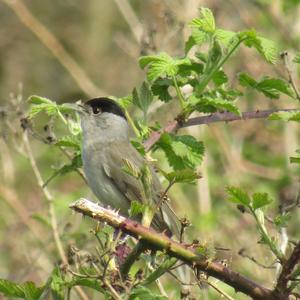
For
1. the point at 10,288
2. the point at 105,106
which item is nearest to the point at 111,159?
the point at 105,106

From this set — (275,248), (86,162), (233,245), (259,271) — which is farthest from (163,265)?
(233,245)

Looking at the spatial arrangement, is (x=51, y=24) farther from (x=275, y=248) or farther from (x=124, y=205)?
(x=275, y=248)

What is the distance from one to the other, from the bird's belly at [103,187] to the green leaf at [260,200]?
200 centimetres

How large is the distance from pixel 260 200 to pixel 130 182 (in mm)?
2144

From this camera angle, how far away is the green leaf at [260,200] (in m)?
2.35

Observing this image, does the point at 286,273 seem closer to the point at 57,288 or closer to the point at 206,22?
the point at 57,288

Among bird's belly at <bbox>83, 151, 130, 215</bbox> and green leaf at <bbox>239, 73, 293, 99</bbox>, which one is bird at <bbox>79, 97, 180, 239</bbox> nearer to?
bird's belly at <bbox>83, 151, 130, 215</bbox>

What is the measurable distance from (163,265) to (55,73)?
1318 cm

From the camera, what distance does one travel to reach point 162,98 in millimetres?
3520

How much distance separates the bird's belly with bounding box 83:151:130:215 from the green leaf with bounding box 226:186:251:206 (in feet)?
6.59

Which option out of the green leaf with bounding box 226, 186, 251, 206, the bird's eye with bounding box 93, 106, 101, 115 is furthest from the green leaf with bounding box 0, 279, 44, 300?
the bird's eye with bounding box 93, 106, 101, 115

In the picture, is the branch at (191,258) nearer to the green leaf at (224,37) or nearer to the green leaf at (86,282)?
the green leaf at (86,282)

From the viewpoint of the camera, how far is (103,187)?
4.46 meters

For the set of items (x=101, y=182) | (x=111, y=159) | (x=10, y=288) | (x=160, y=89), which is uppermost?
(x=160, y=89)
